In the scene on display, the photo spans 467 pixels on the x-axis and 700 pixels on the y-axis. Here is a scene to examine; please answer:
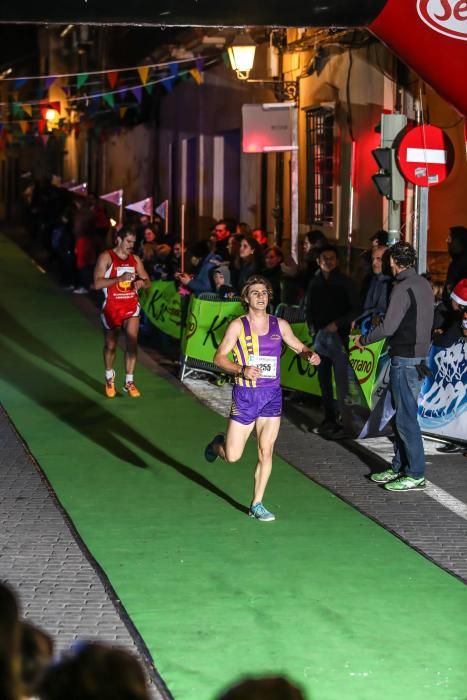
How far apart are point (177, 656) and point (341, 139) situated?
1399 cm

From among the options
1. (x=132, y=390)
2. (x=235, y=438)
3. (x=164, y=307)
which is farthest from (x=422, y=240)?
(x=164, y=307)

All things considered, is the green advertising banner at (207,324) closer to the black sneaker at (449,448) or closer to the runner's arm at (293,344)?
the black sneaker at (449,448)

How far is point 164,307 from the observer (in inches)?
722

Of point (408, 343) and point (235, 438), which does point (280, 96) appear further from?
point (235, 438)

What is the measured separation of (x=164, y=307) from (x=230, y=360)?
9.29 metres

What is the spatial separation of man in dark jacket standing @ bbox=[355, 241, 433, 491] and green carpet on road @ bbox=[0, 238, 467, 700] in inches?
31.6

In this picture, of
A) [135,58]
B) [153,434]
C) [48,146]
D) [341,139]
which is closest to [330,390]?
[153,434]

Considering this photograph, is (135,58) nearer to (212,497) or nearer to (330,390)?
(330,390)

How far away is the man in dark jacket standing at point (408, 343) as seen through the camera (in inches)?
405

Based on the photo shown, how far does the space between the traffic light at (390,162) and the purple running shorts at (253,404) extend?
452 centimetres

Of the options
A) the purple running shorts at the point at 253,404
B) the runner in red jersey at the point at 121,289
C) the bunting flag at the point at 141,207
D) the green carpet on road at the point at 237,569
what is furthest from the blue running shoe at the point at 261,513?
the bunting flag at the point at 141,207

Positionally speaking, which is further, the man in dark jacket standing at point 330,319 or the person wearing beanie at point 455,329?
the man in dark jacket standing at point 330,319

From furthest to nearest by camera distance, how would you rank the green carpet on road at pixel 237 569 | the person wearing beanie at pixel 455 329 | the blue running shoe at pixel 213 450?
1. the person wearing beanie at pixel 455 329
2. the blue running shoe at pixel 213 450
3. the green carpet on road at pixel 237 569

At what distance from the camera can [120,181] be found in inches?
1565
